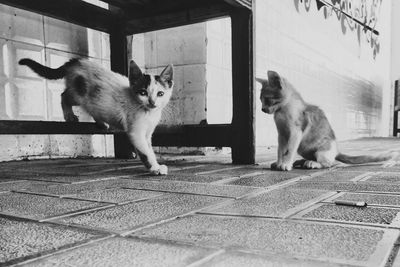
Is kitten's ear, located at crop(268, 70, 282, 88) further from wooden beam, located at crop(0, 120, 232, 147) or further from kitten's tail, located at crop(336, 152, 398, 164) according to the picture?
kitten's tail, located at crop(336, 152, 398, 164)

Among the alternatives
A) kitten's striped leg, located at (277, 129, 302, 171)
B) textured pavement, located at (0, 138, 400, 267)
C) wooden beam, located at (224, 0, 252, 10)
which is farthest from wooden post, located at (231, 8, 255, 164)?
textured pavement, located at (0, 138, 400, 267)

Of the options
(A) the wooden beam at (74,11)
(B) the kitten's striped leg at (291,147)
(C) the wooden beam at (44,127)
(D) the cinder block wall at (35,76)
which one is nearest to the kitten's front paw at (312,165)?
(B) the kitten's striped leg at (291,147)

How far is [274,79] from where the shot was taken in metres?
2.05

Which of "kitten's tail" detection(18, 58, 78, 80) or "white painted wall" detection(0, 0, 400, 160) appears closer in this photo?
"kitten's tail" detection(18, 58, 78, 80)

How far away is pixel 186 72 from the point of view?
3.22 metres

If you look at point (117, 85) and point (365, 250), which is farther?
point (117, 85)

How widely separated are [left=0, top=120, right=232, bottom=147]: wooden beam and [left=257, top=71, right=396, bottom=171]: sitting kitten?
36 cm

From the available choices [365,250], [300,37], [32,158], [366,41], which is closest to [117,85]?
[32,158]

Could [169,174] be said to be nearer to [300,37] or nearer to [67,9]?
[67,9]

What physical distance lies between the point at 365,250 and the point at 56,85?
257cm

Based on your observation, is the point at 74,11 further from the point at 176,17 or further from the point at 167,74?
the point at 167,74

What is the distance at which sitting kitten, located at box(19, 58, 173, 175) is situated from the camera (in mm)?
1822

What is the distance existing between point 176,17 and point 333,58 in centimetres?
437

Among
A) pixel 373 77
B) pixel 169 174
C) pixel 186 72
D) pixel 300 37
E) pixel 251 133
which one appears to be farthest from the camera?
pixel 373 77
